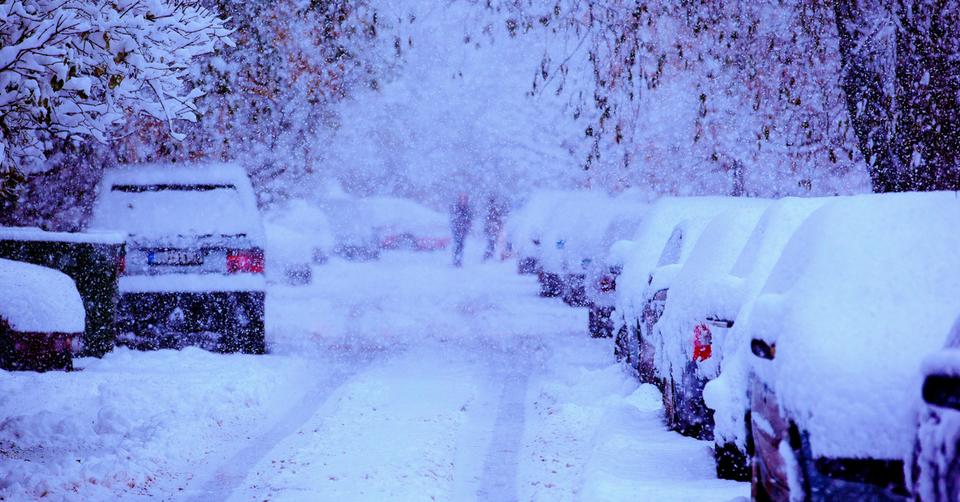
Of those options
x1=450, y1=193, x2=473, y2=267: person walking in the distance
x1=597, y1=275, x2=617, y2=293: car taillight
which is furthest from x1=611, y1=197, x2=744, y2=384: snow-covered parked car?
x1=450, y1=193, x2=473, y2=267: person walking in the distance

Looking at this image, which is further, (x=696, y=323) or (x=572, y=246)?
(x=572, y=246)

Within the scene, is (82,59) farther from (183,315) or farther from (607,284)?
(607,284)

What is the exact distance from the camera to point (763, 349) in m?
4.62

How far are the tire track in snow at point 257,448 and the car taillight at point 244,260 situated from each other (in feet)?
5.50

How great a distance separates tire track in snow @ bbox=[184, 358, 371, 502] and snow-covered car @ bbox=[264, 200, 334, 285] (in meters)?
12.6

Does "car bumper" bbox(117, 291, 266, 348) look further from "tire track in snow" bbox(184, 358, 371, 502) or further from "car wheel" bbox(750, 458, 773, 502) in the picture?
"car wheel" bbox(750, 458, 773, 502)

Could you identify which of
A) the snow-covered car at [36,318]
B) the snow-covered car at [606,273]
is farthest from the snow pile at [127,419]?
the snow-covered car at [606,273]

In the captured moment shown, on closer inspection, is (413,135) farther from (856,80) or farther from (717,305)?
(717,305)

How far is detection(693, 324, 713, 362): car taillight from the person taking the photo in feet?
24.2

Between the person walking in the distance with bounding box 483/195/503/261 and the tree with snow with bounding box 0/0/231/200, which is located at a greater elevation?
the tree with snow with bounding box 0/0/231/200

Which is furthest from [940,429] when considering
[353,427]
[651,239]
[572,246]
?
[572,246]

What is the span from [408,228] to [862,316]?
1461 inches

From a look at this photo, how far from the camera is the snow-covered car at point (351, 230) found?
34500 mm

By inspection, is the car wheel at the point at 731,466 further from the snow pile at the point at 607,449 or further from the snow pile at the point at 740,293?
the snow pile at the point at 740,293
